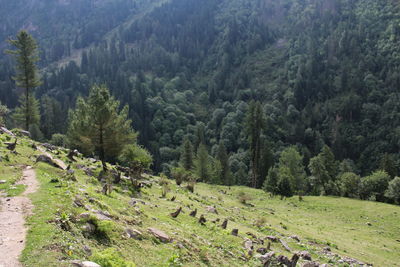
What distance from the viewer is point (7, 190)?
62.2 feet

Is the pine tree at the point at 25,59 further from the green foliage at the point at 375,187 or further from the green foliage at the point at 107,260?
the green foliage at the point at 375,187

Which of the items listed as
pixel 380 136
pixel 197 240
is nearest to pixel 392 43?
pixel 380 136

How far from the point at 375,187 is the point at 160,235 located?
58.7 m

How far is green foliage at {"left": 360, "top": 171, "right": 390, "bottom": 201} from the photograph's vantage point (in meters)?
63.2

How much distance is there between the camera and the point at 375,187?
207 feet

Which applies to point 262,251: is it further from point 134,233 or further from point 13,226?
point 13,226

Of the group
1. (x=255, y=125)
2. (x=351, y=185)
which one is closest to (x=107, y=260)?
(x=351, y=185)

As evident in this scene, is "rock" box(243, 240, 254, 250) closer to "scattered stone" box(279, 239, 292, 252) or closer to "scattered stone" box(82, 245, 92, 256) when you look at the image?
"scattered stone" box(279, 239, 292, 252)

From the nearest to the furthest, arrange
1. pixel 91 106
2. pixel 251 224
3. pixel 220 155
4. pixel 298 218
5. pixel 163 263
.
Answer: pixel 163 263, pixel 251 224, pixel 91 106, pixel 298 218, pixel 220 155

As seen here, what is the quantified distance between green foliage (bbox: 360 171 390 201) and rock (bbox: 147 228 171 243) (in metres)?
57.3

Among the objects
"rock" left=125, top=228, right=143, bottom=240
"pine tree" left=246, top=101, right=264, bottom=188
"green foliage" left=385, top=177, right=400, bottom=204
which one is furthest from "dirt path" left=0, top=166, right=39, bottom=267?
"pine tree" left=246, top=101, right=264, bottom=188

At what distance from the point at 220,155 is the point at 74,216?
9119 cm

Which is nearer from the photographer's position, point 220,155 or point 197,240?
point 197,240

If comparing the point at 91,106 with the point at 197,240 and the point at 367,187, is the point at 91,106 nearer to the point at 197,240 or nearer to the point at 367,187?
the point at 197,240
